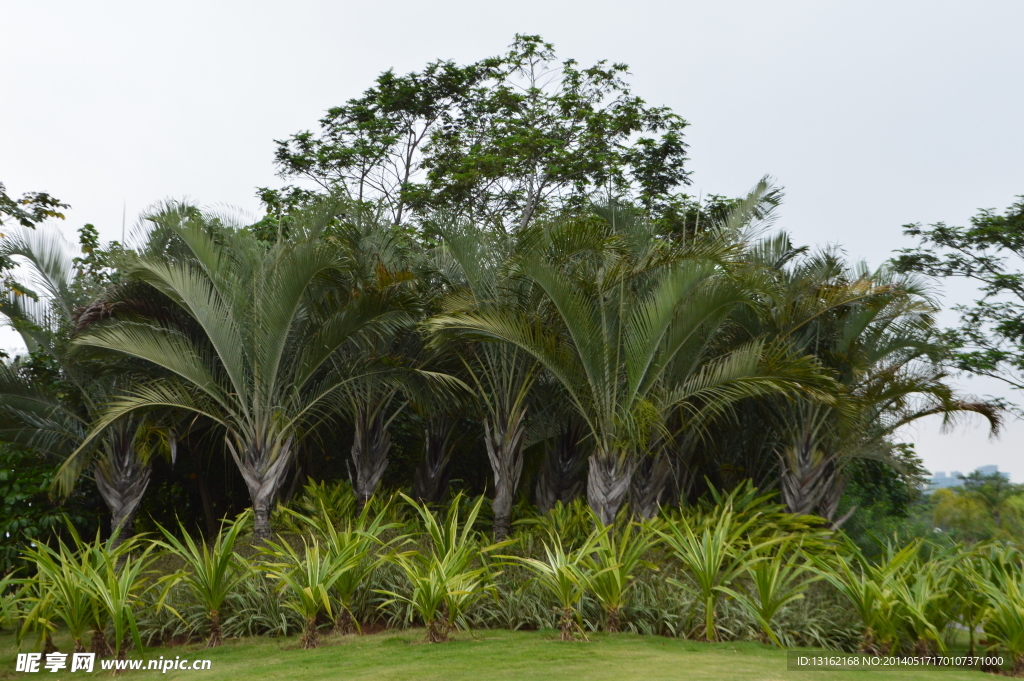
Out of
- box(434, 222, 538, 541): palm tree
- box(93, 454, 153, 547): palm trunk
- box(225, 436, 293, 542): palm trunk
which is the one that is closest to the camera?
box(225, 436, 293, 542): palm trunk

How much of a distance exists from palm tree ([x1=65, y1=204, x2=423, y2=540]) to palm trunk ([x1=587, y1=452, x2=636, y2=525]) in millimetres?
2640

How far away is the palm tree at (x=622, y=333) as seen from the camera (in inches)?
315

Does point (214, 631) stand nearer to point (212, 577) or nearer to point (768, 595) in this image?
point (212, 577)

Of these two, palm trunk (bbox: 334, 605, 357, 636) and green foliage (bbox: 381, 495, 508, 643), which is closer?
green foliage (bbox: 381, 495, 508, 643)

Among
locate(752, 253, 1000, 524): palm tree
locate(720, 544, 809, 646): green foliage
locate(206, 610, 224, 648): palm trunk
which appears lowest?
locate(206, 610, 224, 648): palm trunk

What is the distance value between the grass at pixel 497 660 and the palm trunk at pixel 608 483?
1.80 metres

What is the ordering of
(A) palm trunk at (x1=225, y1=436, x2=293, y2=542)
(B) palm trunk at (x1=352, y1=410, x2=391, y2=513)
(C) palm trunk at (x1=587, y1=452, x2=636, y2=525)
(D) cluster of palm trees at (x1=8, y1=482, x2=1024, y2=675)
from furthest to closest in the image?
1. (B) palm trunk at (x1=352, y1=410, x2=391, y2=513)
2. (A) palm trunk at (x1=225, y1=436, x2=293, y2=542)
3. (C) palm trunk at (x1=587, y1=452, x2=636, y2=525)
4. (D) cluster of palm trees at (x1=8, y1=482, x2=1024, y2=675)

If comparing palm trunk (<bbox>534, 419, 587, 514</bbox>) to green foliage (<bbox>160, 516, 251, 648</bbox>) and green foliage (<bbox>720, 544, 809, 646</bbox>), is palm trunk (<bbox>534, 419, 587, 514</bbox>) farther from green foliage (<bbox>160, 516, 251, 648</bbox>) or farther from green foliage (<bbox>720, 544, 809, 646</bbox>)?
green foliage (<bbox>160, 516, 251, 648</bbox>)

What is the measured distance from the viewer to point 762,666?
5.47 metres

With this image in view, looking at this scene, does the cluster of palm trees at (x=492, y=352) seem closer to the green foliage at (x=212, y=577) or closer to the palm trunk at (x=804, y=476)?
the palm trunk at (x=804, y=476)

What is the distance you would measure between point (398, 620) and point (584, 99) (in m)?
14.4

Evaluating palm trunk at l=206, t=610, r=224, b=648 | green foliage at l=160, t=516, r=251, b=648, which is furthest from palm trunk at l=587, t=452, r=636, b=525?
palm trunk at l=206, t=610, r=224, b=648

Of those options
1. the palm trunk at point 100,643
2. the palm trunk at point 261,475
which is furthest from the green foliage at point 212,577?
the palm trunk at point 261,475

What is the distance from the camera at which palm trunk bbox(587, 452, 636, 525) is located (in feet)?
27.4
